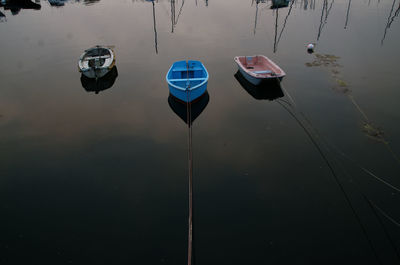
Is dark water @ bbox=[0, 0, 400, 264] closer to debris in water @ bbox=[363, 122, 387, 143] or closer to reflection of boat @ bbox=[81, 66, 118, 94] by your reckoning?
debris in water @ bbox=[363, 122, 387, 143]

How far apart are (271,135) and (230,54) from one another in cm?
1573

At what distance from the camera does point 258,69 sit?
21391mm

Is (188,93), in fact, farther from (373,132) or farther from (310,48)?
(310,48)

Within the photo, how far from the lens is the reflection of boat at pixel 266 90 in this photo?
18422 mm

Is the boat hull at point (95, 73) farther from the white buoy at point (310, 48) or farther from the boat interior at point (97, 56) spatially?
the white buoy at point (310, 48)

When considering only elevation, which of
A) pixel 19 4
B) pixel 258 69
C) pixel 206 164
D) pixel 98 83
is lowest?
pixel 206 164

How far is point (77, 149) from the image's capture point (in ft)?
42.0

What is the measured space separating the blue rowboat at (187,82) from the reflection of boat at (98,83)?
5.86 m

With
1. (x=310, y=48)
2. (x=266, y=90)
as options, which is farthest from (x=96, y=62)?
(x=310, y=48)

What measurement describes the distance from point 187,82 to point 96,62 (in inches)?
396

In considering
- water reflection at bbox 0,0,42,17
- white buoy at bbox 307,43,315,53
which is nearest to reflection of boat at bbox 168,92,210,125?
white buoy at bbox 307,43,315,53

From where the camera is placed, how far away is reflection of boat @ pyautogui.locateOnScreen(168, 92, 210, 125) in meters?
15.9

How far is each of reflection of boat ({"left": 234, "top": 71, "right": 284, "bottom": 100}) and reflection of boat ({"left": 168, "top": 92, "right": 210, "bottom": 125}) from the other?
3.90m

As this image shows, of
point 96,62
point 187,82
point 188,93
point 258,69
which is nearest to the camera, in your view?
point 188,93
